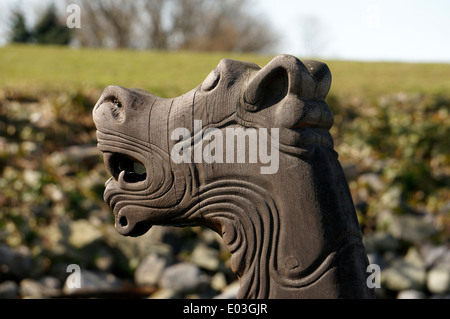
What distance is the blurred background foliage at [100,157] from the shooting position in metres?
5.29

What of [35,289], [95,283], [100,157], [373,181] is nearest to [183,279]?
[95,283]

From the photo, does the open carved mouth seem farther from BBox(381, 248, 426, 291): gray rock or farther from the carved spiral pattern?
BBox(381, 248, 426, 291): gray rock

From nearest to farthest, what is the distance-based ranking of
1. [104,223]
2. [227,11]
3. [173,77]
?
[104,223] < [173,77] < [227,11]

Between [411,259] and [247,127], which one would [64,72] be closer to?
[411,259]

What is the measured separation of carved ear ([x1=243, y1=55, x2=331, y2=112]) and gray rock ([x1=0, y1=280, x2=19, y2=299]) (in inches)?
141

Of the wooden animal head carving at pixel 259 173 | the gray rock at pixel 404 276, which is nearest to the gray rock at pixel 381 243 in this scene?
the gray rock at pixel 404 276

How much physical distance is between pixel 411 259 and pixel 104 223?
10.3 feet

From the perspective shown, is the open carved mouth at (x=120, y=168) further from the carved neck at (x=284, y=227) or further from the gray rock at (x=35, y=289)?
the gray rock at (x=35, y=289)

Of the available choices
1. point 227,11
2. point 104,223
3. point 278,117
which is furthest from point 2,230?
point 227,11

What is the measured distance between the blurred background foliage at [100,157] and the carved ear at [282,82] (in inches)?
148

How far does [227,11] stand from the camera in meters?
26.4

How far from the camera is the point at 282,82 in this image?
1.74m

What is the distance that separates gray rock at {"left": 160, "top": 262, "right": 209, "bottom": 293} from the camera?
15.7 ft

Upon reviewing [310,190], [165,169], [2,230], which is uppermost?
[2,230]
